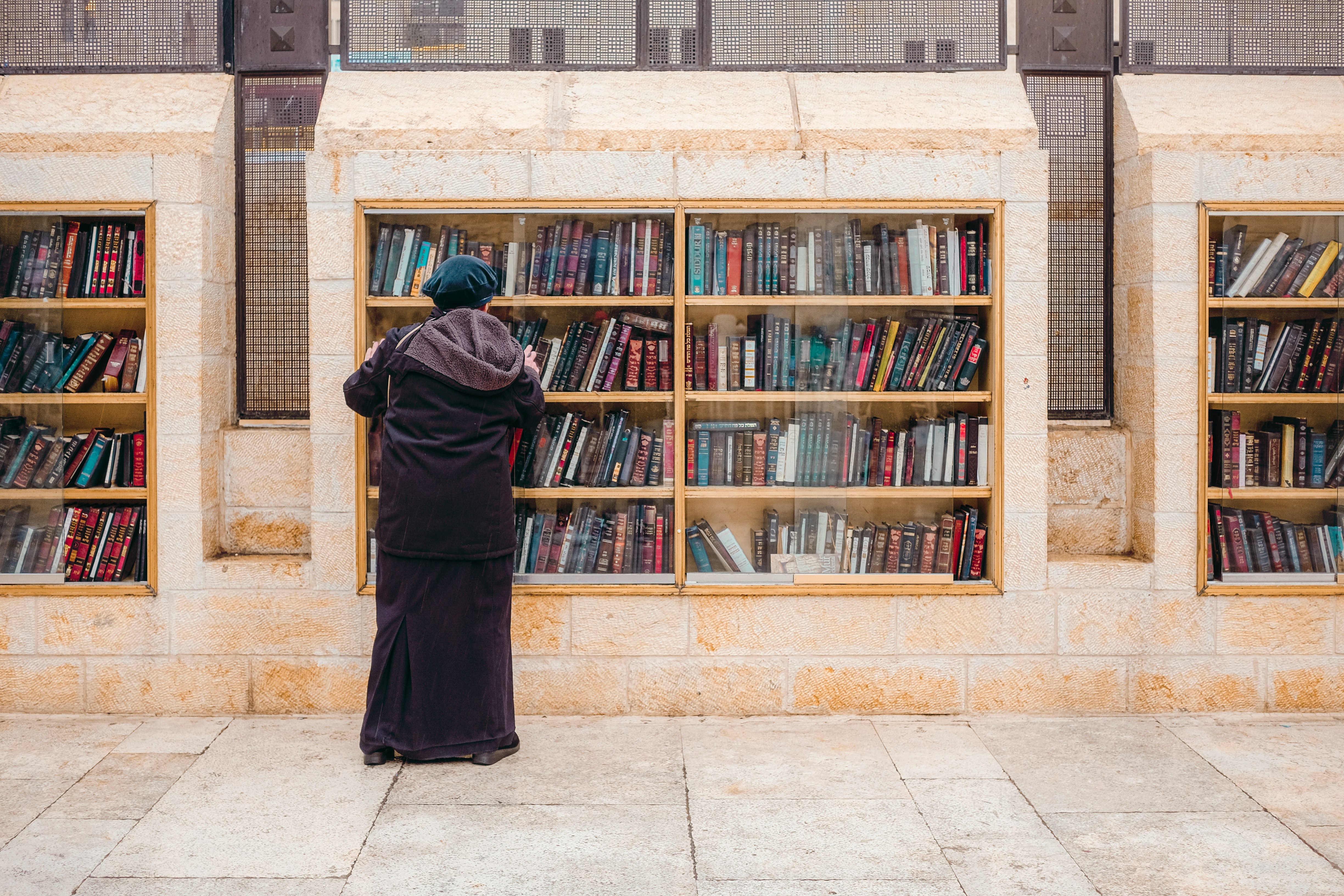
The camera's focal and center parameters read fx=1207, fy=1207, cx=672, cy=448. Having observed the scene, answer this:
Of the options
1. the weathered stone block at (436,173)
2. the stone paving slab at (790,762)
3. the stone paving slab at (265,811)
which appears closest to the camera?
the stone paving slab at (265,811)

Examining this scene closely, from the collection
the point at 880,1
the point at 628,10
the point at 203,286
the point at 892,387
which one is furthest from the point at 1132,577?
the point at 203,286

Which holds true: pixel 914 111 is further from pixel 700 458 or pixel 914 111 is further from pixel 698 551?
pixel 698 551

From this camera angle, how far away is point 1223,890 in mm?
3084

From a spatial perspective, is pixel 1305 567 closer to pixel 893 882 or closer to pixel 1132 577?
pixel 1132 577

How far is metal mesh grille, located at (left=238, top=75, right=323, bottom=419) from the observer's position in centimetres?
499

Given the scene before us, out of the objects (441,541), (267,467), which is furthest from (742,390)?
(267,467)

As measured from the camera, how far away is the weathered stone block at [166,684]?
465cm

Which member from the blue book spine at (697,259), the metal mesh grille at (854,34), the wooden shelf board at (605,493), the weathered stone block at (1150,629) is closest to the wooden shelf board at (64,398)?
the wooden shelf board at (605,493)

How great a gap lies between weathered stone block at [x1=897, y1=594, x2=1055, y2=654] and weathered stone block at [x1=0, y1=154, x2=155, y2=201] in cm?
334

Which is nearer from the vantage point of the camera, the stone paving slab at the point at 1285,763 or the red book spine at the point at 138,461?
the stone paving slab at the point at 1285,763

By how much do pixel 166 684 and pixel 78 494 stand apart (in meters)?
0.83

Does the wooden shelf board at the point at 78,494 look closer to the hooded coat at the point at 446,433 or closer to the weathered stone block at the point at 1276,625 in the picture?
the hooded coat at the point at 446,433

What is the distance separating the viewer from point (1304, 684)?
4.69 metres

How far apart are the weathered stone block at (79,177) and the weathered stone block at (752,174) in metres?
2.05
